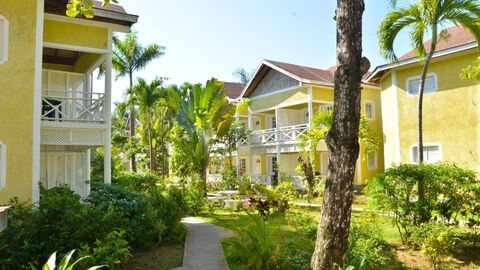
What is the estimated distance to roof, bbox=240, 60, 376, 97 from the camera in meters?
22.2

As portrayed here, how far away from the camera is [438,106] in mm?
15969

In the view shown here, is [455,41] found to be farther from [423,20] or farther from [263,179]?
[263,179]

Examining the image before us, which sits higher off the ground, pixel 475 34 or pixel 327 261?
pixel 475 34

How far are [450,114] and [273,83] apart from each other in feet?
38.7

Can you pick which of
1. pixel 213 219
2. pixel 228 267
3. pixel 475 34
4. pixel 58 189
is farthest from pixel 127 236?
pixel 475 34

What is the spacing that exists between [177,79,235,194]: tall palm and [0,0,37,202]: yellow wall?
28.1ft

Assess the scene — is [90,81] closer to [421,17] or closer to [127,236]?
[127,236]

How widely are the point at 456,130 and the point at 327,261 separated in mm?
12738

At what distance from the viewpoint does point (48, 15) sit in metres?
11.1

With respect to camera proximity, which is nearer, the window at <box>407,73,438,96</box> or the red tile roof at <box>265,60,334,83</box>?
the window at <box>407,73,438,96</box>

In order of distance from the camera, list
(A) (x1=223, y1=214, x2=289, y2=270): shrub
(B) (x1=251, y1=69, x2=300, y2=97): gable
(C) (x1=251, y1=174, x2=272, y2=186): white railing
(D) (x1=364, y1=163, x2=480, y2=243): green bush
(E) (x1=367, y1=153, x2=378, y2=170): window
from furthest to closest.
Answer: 1. (C) (x1=251, y1=174, x2=272, y2=186): white railing
2. (B) (x1=251, y1=69, x2=300, y2=97): gable
3. (E) (x1=367, y1=153, x2=378, y2=170): window
4. (D) (x1=364, y1=163, x2=480, y2=243): green bush
5. (A) (x1=223, y1=214, x2=289, y2=270): shrub

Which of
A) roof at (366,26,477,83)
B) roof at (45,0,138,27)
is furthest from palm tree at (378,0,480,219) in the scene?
roof at (45,0,138,27)

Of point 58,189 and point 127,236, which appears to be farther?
point 58,189

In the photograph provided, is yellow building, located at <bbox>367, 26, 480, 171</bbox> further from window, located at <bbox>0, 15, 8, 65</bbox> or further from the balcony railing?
window, located at <bbox>0, 15, 8, 65</bbox>
